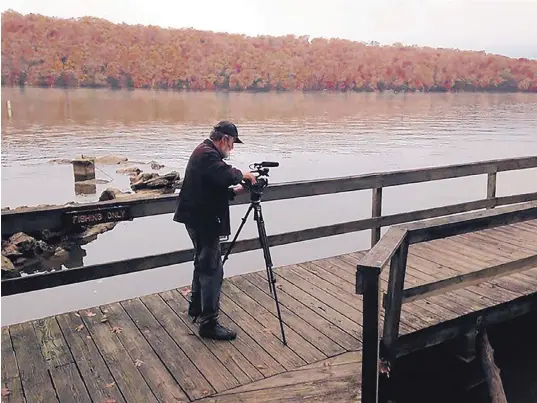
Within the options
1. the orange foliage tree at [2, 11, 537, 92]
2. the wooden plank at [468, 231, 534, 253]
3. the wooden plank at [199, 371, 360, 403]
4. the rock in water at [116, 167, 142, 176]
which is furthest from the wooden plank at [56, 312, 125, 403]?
the orange foliage tree at [2, 11, 537, 92]

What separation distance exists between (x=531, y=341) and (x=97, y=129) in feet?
145

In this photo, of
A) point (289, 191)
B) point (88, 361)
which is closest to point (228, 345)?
point (88, 361)

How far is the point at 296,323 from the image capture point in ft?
13.8

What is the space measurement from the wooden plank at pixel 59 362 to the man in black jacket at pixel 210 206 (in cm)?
91

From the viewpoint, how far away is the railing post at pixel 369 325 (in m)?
2.88

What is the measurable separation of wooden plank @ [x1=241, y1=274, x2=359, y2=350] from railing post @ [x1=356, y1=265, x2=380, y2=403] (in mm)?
734

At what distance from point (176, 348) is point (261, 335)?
24.5 inches

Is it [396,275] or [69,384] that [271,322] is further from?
[69,384]

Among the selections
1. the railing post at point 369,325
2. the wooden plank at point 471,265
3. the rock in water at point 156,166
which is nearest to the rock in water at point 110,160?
the rock in water at point 156,166

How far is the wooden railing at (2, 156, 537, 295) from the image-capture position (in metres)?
3.81

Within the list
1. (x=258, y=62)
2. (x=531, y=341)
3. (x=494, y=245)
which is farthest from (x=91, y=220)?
(x=258, y=62)

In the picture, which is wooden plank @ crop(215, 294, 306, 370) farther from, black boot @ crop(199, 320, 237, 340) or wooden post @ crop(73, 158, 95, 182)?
wooden post @ crop(73, 158, 95, 182)

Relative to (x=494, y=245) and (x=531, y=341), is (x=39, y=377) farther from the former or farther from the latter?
(x=494, y=245)

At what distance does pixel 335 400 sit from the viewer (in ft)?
10.5
